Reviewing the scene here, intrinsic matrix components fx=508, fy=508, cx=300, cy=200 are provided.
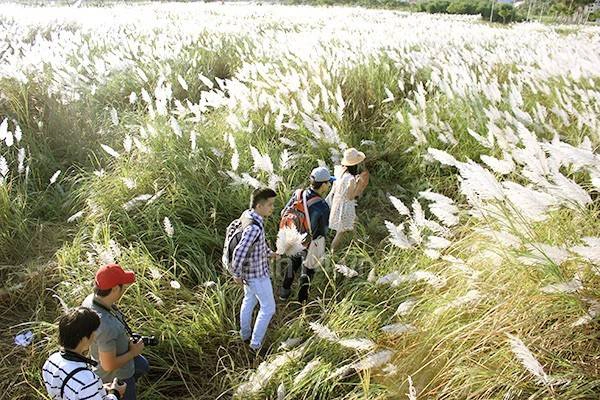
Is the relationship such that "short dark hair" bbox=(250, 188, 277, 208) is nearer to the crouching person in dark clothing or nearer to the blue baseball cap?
the blue baseball cap

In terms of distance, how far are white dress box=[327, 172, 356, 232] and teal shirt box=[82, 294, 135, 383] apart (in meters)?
1.73

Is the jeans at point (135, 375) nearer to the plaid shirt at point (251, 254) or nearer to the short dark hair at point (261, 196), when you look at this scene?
the plaid shirt at point (251, 254)

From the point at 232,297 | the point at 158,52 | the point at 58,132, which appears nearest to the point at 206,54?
the point at 158,52

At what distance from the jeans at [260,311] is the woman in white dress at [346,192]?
0.72 meters

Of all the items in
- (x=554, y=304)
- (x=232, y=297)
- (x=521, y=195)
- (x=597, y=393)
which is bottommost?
(x=232, y=297)

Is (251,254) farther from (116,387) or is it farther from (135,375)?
(116,387)

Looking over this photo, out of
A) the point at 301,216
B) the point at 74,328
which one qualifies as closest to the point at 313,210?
the point at 301,216

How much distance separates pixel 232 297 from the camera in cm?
368

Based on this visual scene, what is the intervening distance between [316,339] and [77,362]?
132cm

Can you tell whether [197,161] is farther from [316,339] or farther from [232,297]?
[316,339]

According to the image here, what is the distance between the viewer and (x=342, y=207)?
12.5 feet

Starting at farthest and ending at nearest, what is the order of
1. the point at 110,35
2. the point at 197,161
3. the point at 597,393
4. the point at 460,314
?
the point at 110,35
the point at 197,161
the point at 460,314
the point at 597,393

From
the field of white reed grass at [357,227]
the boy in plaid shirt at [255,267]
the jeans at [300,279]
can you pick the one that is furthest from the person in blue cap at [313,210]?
the boy in plaid shirt at [255,267]

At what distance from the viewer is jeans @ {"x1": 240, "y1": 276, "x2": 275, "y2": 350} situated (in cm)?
326
